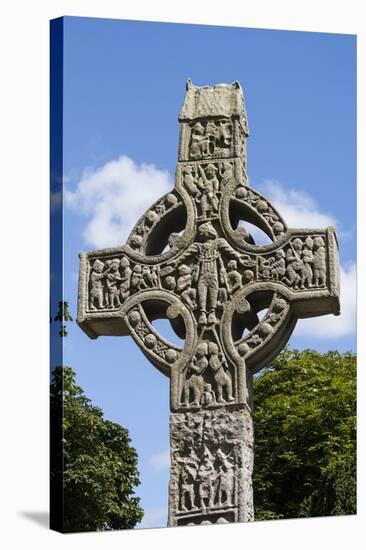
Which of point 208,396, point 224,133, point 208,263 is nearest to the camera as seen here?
point 208,396

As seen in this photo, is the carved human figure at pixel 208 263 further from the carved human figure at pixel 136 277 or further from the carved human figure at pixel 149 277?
the carved human figure at pixel 136 277

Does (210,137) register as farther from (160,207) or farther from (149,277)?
(149,277)

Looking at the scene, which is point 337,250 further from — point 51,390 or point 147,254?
point 51,390

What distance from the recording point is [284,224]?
12.2m

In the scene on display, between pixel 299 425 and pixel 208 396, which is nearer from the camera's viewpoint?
pixel 208 396

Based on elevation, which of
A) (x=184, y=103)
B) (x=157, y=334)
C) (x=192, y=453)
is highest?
(x=184, y=103)

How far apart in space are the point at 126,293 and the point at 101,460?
5.17 metres

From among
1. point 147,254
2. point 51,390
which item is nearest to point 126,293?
point 147,254

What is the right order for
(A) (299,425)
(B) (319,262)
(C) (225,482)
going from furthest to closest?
(A) (299,425) → (B) (319,262) → (C) (225,482)

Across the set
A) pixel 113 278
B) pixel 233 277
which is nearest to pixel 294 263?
pixel 233 277

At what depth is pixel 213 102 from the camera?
493 inches

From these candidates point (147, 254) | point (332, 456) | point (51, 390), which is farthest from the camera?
point (332, 456)

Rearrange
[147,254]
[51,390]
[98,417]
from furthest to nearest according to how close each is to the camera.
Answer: [98,417]
[147,254]
[51,390]

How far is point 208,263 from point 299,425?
10.7 meters
